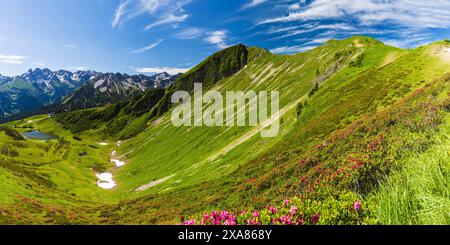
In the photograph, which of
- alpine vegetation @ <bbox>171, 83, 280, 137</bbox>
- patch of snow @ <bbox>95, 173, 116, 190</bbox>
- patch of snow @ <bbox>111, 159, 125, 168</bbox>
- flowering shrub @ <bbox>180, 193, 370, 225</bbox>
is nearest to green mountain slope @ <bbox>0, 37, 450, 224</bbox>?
flowering shrub @ <bbox>180, 193, 370, 225</bbox>

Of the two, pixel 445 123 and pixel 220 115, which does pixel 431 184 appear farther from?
pixel 220 115

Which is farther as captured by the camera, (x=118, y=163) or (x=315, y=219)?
(x=118, y=163)

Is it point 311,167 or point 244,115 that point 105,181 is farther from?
point 311,167

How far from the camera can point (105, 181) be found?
121000 millimetres

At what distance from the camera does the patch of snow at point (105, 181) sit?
11314 centimetres

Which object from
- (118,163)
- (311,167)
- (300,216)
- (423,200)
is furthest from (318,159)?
(118,163)

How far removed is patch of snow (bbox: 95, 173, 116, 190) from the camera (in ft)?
371

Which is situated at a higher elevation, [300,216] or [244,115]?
→ [300,216]

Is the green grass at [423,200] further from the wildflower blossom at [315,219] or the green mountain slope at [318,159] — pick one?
the wildflower blossom at [315,219]

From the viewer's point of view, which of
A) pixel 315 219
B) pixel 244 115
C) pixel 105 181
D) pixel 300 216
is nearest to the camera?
pixel 315 219

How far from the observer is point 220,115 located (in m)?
144

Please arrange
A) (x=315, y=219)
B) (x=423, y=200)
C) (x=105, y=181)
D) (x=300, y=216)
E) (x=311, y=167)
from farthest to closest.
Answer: (x=105, y=181)
(x=311, y=167)
(x=300, y=216)
(x=315, y=219)
(x=423, y=200)

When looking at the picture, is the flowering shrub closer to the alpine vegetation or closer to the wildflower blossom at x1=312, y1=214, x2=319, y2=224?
the wildflower blossom at x1=312, y1=214, x2=319, y2=224

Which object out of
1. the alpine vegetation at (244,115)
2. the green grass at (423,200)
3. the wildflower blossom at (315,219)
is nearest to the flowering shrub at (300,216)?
the wildflower blossom at (315,219)
